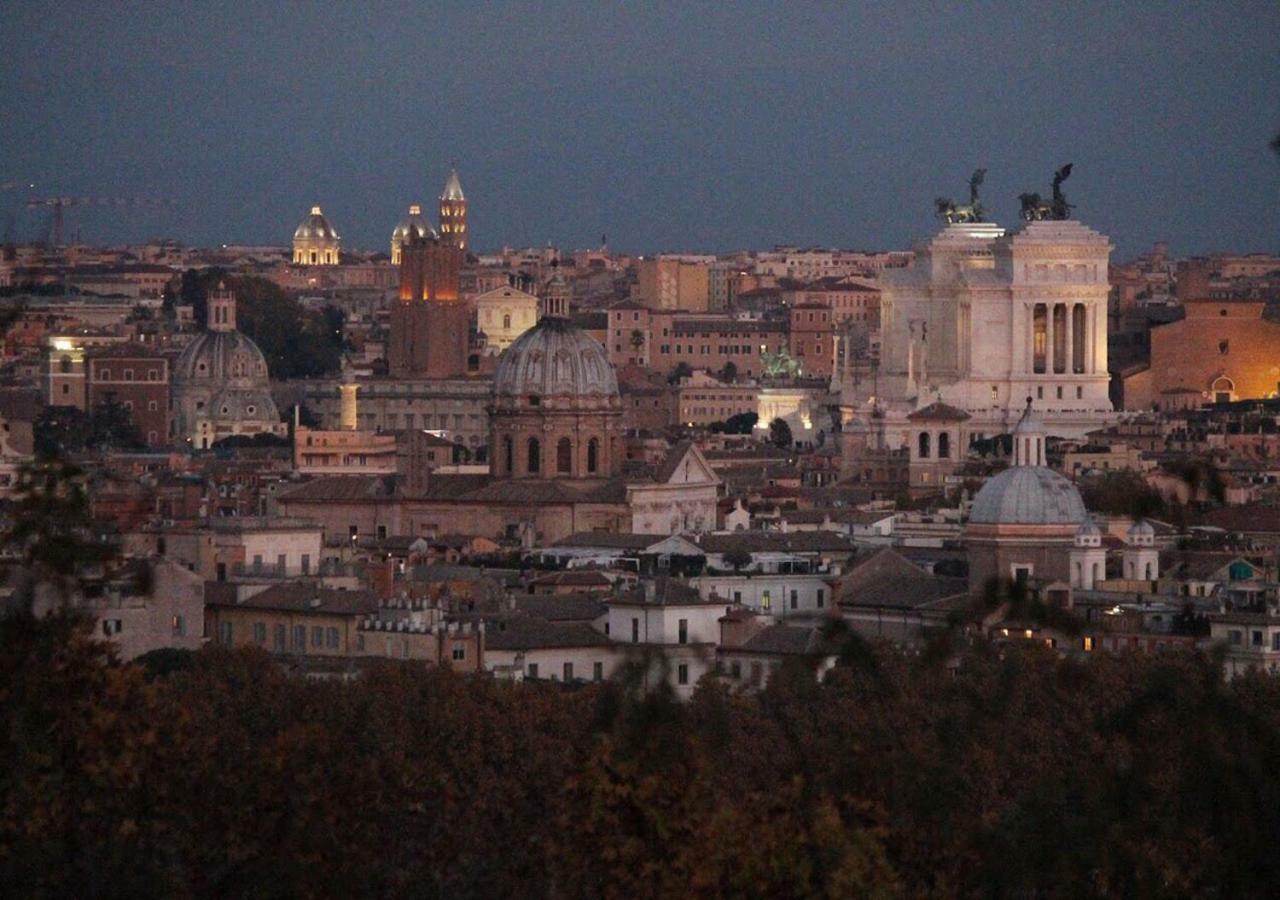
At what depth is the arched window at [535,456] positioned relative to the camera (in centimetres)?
8788

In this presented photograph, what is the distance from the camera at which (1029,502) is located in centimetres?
6925

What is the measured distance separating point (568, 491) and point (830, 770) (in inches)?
2130

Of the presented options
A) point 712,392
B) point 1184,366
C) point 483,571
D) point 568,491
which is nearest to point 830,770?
point 483,571

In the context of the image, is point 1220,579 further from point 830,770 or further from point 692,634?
point 830,770

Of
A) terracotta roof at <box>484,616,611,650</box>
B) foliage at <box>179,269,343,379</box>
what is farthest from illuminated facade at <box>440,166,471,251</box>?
terracotta roof at <box>484,616,611,650</box>

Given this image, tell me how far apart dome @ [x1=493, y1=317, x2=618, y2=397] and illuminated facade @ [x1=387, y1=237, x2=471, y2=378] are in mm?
56310

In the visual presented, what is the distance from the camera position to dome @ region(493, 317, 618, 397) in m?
88.7

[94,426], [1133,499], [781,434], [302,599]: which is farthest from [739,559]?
[781,434]

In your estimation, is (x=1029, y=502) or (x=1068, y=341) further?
(x=1068, y=341)

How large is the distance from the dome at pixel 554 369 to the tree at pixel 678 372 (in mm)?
66564

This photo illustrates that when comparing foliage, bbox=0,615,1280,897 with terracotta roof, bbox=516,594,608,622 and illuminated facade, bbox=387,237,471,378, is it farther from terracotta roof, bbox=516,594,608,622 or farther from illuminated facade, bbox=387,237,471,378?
illuminated facade, bbox=387,237,471,378

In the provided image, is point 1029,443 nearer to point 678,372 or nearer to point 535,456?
point 535,456

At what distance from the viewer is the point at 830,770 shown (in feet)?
104

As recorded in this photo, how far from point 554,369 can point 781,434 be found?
33.8m
